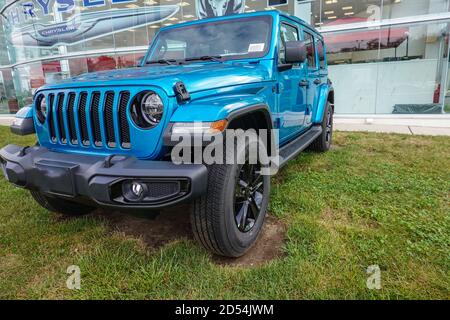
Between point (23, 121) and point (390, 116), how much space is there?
8399 millimetres

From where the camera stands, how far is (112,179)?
1810mm

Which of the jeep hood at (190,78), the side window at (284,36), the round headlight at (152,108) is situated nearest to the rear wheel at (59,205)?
the jeep hood at (190,78)

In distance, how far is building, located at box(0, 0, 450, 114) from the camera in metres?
8.12

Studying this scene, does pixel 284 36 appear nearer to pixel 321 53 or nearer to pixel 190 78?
pixel 190 78

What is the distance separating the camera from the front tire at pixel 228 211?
2.03 metres

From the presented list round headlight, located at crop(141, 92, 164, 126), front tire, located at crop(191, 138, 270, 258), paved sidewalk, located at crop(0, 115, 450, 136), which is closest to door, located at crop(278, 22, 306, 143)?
front tire, located at crop(191, 138, 270, 258)

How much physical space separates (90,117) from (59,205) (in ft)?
3.86

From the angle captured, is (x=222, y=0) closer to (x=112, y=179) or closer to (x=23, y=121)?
(x=23, y=121)

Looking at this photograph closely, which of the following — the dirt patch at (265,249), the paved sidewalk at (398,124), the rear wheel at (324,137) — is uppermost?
the rear wheel at (324,137)

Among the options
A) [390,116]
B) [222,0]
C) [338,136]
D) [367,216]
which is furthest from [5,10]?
[367,216]

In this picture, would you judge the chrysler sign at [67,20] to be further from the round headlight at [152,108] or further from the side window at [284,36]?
the round headlight at [152,108]

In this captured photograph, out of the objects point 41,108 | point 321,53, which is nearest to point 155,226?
point 41,108

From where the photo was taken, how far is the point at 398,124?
26.9 ft

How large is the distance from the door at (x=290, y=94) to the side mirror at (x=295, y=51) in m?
0.21
